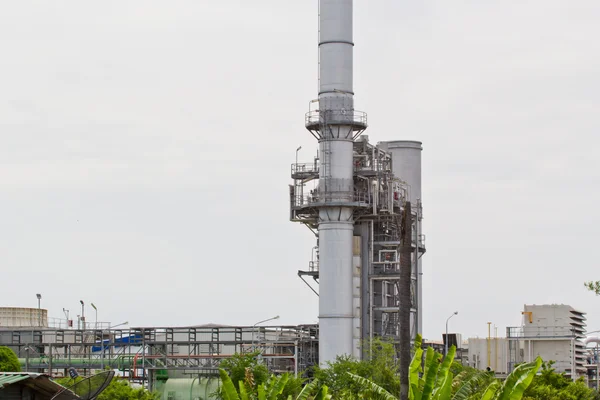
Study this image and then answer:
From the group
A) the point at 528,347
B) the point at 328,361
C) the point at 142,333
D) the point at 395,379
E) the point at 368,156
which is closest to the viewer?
the point at 395,379

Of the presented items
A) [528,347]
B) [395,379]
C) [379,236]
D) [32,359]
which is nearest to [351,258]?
[379,236]

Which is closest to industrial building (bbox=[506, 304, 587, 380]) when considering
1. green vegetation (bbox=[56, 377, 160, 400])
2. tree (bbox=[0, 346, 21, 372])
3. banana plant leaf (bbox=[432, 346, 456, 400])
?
green vegetation (bbox=[56, 377, 160, 400])

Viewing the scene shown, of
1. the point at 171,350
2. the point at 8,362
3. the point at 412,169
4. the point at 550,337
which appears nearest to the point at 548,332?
the point at 550,337

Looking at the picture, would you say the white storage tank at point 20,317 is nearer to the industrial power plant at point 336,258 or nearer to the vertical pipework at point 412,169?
the industrial power plant at point 336,258

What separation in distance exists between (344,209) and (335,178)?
244 cm

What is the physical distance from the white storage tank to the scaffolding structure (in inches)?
830

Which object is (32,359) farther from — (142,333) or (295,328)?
(295,328)

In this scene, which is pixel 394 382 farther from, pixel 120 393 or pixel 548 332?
pixel 548 332

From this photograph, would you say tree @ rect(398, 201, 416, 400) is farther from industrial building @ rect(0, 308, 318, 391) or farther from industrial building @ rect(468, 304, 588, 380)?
industrial building @ rect(468, 304, 588, 380)

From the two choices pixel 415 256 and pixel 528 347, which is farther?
pixel 528 347

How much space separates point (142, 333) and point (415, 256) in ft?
79.6

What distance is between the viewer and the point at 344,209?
3194 inches

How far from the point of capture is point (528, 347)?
99875 mm

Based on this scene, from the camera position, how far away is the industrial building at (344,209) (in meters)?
80.4
